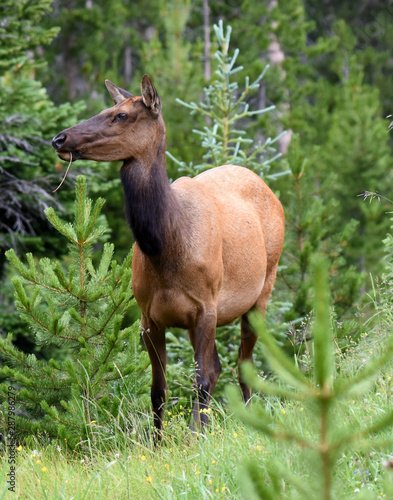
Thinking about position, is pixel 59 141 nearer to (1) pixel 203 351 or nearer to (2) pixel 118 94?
(2) pixel 118 94

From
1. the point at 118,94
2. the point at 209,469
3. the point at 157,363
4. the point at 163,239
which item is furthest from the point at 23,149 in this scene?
the point at 209,469

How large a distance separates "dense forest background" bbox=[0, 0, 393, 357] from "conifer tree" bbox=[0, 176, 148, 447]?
1216 millimetres

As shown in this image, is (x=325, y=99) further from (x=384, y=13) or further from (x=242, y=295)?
(x=242, y=295)

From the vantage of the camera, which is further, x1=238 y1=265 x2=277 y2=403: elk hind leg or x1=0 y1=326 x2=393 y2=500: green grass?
x1=238 y1=265 x2=277 y2=403: elk hind leg

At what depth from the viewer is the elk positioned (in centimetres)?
445

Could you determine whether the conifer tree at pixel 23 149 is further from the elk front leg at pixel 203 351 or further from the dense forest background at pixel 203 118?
the elk front leg at pixel 203 351

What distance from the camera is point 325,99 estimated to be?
853 inches

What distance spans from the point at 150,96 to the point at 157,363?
188 centimetres

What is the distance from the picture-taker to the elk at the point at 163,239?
4.45m

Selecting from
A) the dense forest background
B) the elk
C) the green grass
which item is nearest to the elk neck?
the elk

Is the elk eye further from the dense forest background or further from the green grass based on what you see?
the green grass

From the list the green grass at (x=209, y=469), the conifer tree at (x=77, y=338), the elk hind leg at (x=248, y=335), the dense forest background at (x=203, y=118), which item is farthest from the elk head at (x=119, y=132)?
the elk hind leg at (x=248, y=335)

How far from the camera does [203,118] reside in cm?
1248

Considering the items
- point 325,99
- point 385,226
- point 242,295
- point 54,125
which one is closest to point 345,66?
point 325,99
